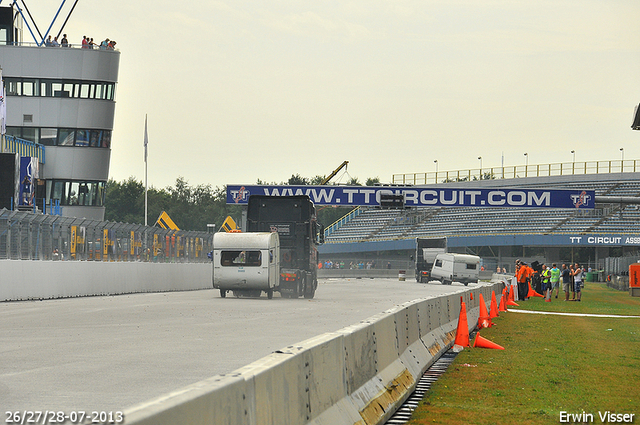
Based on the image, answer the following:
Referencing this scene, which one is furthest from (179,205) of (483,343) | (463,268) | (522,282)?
(483,343)

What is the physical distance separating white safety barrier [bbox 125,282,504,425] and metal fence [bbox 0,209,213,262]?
16030mm

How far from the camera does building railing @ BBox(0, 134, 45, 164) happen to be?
193ft

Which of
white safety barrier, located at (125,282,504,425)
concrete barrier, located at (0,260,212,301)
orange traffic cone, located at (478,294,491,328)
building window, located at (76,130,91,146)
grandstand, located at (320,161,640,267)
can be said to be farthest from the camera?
grandstand, located at (320,161,640,267)

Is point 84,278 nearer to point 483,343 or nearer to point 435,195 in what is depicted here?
point 483,343

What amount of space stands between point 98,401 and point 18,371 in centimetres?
265

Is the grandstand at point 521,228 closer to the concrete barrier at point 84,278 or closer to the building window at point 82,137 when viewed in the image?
the building window at point 82,137

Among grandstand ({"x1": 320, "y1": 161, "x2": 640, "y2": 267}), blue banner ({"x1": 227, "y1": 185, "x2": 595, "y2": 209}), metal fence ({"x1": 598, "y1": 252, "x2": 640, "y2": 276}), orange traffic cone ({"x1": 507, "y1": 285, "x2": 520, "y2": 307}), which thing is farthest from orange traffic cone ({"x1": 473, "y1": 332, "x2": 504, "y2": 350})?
grandstand ({"x1": 320, "y1": 161, "x2": 640, "y2": 267})

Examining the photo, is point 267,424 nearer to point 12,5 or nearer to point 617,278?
point 617,278

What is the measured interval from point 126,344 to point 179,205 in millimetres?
140847

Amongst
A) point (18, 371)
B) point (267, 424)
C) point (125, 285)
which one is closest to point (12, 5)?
point (125, 285)

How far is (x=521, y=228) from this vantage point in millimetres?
89500

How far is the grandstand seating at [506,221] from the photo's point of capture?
8675cm

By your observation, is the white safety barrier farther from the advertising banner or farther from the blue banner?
the blue banner

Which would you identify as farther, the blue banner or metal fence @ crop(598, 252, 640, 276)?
the blue banner
